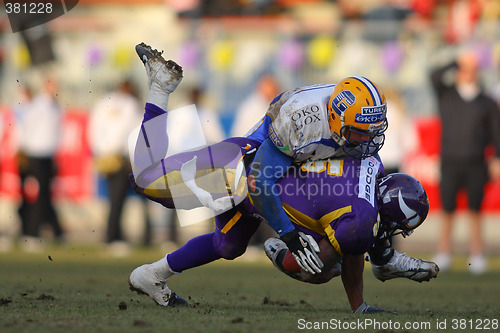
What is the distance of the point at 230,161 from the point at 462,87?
18.0ft

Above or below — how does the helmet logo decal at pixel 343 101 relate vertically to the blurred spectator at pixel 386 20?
below

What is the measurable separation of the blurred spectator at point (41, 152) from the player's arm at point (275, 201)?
710 cm

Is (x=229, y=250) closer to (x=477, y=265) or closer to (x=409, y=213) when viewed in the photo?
(x=409, y=213)

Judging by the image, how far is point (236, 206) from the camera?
601cm

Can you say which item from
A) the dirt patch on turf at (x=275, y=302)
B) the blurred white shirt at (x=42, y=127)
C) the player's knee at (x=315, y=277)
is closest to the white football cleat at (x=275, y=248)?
the player's knee at (x=315, y=277)

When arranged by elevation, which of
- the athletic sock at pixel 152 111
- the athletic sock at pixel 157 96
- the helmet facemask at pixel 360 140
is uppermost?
the athletic sock at pixel 157 96

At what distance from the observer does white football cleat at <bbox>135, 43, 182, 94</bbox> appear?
21.2 feet

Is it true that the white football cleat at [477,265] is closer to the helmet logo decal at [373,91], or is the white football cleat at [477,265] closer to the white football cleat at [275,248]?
the white football cleat at [275,248]

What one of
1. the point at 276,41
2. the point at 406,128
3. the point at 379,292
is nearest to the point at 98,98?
the point at 276,41

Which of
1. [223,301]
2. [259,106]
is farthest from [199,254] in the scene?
[259,106]

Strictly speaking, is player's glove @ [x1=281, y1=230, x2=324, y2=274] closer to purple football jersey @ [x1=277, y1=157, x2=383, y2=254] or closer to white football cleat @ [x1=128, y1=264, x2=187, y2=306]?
purple football jersey @ [x1=277, y1=157, x2=383, y2=254]

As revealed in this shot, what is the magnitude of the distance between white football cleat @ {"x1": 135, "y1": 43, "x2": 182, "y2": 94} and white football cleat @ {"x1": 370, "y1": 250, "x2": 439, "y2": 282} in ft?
6.62

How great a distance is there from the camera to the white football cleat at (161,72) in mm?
6473

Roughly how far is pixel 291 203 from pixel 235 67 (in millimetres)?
9225
